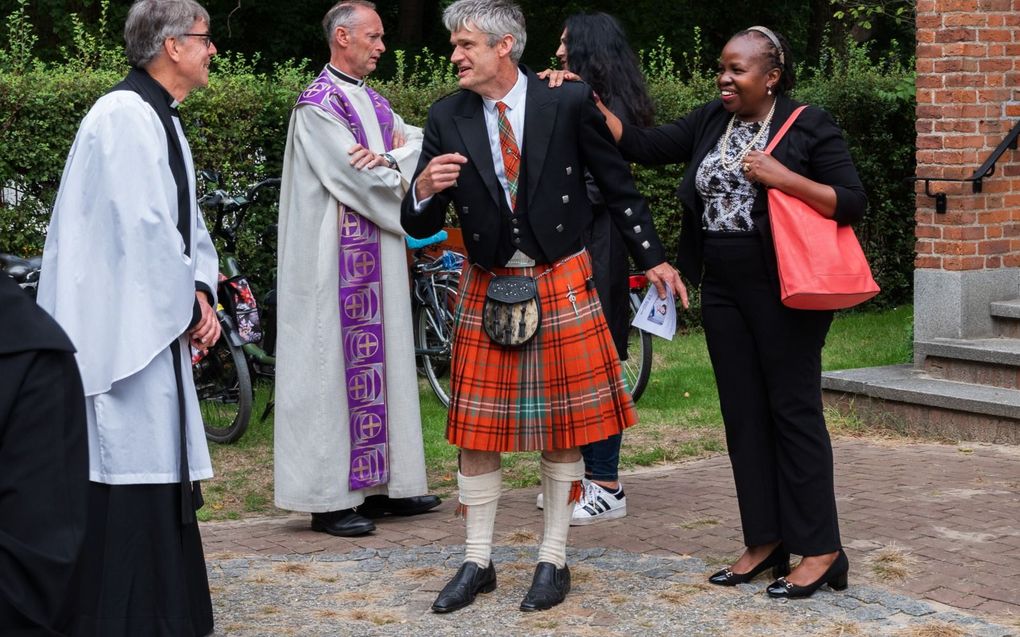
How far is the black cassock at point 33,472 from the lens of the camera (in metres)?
2.14

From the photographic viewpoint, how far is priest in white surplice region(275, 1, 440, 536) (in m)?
6.27

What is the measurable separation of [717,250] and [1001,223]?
397 centimetres

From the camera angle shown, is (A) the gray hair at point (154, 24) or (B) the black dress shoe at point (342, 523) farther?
(B) the black dress shoe at point (342, 523)

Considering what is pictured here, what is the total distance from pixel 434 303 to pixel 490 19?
415 centimetres

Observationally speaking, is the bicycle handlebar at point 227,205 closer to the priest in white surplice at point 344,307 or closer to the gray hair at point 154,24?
the priest in white surplice at point 344,307

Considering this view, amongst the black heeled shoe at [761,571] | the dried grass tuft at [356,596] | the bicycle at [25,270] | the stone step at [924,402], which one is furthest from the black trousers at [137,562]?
the stone step at [924,402]

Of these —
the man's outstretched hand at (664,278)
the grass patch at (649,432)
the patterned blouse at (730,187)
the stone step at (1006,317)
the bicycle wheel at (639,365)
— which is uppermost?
the patterned blouse at (730,187)

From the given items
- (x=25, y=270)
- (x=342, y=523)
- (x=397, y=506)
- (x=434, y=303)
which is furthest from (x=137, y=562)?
(x=434, y=303)

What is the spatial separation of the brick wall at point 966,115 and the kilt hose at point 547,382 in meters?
4.00

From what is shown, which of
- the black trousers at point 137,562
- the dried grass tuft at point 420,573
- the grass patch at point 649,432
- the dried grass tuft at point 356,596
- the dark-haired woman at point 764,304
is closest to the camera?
the black trousers at point 137,562

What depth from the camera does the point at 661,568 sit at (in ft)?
18.2

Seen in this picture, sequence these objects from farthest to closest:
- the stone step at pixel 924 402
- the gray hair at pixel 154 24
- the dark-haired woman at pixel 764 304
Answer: the stone step at pixel 924 402
the dark-haired woman at pixel 764 304
the gray hair at pixel 154 24

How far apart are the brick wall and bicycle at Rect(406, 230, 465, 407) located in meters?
2.88

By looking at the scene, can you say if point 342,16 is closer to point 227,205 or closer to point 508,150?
point 508,150
